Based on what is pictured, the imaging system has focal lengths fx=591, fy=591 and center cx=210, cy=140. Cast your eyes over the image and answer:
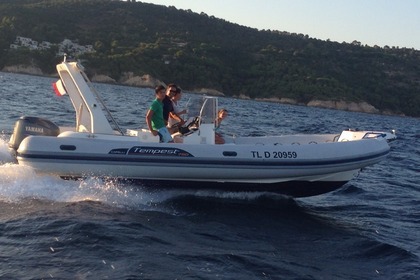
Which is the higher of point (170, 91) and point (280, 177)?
point (170, 91)

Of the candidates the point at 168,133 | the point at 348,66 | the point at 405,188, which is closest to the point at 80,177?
the point at 168,133

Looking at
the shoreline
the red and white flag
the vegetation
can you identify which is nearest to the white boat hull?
the red and white flag

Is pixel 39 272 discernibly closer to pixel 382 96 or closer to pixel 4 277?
pixel 4 277

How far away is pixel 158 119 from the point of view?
8406mm

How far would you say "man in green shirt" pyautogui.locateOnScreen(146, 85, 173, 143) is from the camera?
8.30 metres

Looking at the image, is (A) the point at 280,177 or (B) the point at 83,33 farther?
(B) the point at 83,33

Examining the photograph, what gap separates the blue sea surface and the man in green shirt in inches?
31.6

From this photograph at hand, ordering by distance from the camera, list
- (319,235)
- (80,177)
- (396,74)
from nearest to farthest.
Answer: (319,235) < (80,177) < (396,74)

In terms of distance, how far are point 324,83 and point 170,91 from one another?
67760mm

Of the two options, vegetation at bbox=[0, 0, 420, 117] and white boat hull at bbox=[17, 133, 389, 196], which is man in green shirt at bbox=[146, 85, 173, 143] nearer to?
white boat hull at bbox=[17, 133, 389, 196]

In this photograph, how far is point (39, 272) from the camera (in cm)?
516

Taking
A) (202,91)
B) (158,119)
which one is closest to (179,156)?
(158,119)

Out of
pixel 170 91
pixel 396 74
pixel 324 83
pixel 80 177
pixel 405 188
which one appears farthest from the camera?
pixel 396 74

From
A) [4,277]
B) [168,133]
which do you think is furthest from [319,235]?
[4,277]
